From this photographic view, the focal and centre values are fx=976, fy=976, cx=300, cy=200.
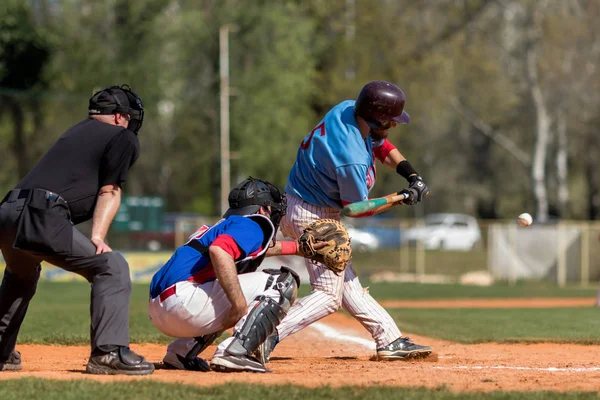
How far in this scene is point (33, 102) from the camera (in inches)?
1212

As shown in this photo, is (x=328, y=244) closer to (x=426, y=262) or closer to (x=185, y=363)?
(x=185, y=363)

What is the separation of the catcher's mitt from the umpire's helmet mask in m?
1.35

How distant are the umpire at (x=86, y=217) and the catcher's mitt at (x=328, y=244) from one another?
1.22 metres

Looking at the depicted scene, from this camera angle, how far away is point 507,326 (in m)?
11.9

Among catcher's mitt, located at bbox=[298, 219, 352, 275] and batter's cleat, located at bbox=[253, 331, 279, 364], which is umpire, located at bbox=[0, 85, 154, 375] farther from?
catcher's mitt, located at bbox=[298, 219, 352, 275]

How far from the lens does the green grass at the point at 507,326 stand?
10188 mm

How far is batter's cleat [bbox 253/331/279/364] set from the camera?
6.70 metres

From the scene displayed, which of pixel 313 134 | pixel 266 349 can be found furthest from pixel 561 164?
pixel 266 349

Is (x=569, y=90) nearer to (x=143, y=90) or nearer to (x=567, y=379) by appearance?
(x=143, y=90)

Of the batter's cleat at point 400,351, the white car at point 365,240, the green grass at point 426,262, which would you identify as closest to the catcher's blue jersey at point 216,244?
the batter's cleat at point 400,351

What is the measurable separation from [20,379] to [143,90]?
97.9 feet

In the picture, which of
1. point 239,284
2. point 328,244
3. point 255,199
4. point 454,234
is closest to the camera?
point 239,284

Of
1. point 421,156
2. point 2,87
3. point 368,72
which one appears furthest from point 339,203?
point 421,156

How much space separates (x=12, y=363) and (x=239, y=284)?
1748 millimetres
